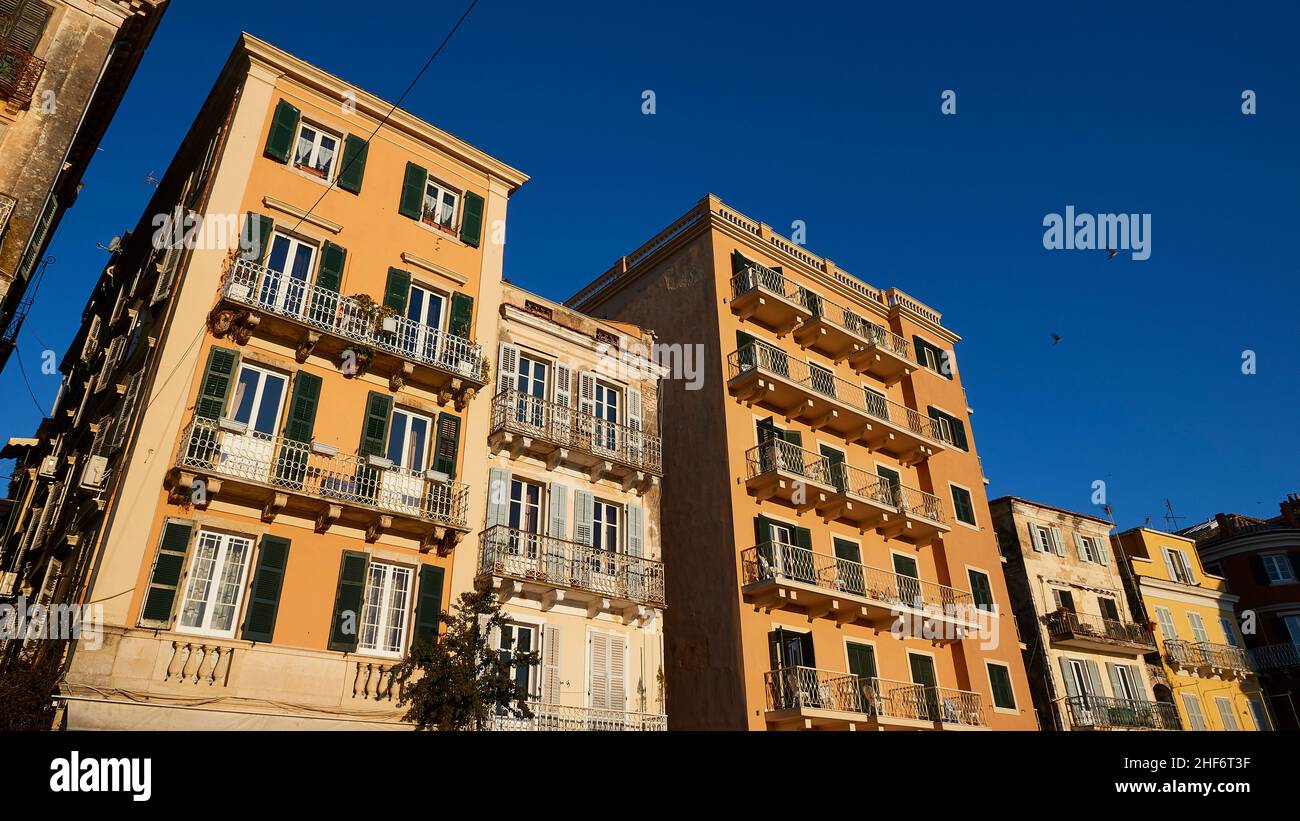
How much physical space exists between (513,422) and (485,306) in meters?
3.59

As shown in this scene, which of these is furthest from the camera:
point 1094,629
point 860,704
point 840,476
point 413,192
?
point 1094,629

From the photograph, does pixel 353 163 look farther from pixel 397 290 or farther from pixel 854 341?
pixel 854 341

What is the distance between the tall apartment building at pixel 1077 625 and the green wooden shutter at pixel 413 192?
29.6 m

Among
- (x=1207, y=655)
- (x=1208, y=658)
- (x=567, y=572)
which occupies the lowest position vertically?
(x=567, y=572)

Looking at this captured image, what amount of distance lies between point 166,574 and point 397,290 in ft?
29.4

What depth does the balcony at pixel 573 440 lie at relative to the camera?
22094 millimetres

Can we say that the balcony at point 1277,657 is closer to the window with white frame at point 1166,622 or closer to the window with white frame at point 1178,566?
the window with white frame at point 1178,566

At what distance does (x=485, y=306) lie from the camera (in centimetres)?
2308

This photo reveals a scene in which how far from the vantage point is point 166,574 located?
15.9 m

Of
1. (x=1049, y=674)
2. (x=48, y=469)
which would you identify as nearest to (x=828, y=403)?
(x=1049, y=674)

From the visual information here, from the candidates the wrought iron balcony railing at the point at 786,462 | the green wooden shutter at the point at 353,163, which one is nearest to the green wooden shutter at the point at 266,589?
the green wooden shutter at the point at 353,163

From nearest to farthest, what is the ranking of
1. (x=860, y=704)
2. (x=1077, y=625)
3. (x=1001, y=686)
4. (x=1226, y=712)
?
(x=860, y=704) → (x=1001, y=686) → (x=1077, y=625) → (x=1226, y=712)
